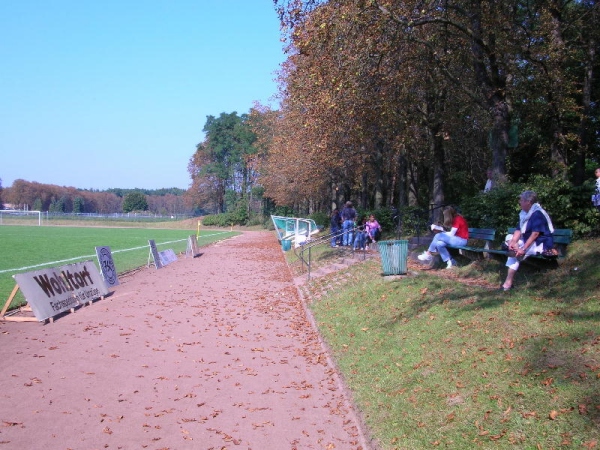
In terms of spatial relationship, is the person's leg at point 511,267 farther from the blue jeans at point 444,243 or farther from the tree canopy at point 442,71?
the tree canopy at point 442,71

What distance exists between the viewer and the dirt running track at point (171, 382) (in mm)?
5898

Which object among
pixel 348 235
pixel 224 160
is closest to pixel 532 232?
pixel 348 235

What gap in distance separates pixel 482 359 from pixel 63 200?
552 feet

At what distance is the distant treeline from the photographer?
154538 mm

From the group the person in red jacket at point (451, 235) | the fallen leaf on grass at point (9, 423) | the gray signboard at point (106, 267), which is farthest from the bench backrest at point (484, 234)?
the gray signboard at point (106, 267)

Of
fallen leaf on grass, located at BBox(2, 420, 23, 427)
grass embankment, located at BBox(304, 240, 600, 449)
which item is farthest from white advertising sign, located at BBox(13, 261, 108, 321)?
grass embankment, located at BBox(304, 240, 600, 449)

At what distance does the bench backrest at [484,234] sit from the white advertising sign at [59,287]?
8.99 meters

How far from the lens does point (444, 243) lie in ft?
42.4

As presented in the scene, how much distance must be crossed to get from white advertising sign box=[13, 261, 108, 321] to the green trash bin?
681cm

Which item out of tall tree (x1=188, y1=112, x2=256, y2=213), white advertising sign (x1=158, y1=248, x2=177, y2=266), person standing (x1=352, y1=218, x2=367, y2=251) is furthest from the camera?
tall tree (x1=188, y1=112, x2=256, y2=213)

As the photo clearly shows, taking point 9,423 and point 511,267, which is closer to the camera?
point 9,423

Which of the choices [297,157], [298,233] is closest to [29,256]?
[298,233]

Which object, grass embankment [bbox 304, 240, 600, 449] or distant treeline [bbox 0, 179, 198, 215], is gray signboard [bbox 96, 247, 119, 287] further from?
distant treeline [bbox 0, 179, 198, 215]

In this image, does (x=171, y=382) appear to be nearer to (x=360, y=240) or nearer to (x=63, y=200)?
(x=360, y=240)
